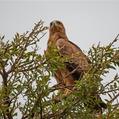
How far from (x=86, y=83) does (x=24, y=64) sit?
74 centimetres

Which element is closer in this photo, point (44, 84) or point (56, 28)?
point (44, 84)

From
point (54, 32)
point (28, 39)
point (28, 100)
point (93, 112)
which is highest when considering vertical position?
point (54, 32)

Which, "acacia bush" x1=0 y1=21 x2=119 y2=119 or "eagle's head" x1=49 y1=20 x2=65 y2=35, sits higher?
"eagle's head" x1=49 y1=20 x2=65 y2=35

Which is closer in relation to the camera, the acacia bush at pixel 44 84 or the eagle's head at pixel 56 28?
the acacia bush at pixel 44 84

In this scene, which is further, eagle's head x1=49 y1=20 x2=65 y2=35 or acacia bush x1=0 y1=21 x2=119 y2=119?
eagle's head x1=49 y1=20 x2=65 y2=35

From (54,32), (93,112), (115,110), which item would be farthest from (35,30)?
(54,32)

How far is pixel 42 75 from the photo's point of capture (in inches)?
Result: 158

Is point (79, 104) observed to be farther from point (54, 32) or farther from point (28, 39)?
point (54, 32)

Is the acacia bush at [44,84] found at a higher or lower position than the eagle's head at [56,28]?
lower

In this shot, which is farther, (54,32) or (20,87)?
(54,32)

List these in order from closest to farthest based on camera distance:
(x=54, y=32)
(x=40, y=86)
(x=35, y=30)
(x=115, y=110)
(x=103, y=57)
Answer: (x=115, y=110)
(x=40, y=86)
(x=103, y=57)
(x=35, y=30)
(x=54, y=32)

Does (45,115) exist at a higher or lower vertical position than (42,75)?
lower

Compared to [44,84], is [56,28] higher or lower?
higher

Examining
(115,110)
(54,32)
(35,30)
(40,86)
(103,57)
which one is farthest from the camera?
(54,32)
